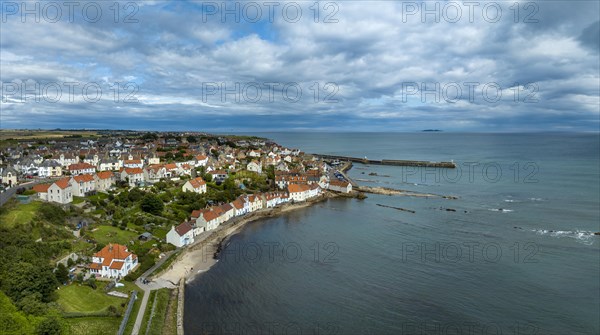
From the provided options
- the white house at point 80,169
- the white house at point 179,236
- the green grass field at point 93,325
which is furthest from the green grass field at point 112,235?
the white house at point 80,169

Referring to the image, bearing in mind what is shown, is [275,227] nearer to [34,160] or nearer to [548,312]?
[548,312]

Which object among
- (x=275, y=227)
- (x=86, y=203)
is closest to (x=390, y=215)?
(x=275, y=227)

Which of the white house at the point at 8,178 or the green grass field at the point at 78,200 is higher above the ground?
the white house at the point at 8,178

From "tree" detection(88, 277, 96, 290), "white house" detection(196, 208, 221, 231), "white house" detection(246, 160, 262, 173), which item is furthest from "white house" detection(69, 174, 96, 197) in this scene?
"white house" detection(246, 160, 262, 173)

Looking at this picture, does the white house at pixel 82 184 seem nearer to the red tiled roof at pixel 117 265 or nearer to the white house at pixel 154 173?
the white house at pixel 154 173

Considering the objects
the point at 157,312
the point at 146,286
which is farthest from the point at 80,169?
the point at 157,312

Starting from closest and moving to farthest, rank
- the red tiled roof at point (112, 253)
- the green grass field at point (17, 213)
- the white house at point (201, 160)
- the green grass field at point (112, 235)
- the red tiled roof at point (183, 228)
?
the red tiled roof at point (112, 253)
the green grass field at point (17, 213)
the green grass field at point (112, 235)
the red tiled roof at point (183, 228)
the white house at point (201, 160)

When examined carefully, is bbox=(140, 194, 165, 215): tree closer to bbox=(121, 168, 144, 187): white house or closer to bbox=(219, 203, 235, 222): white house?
bbox=(219, 203, 235, 222): white house
